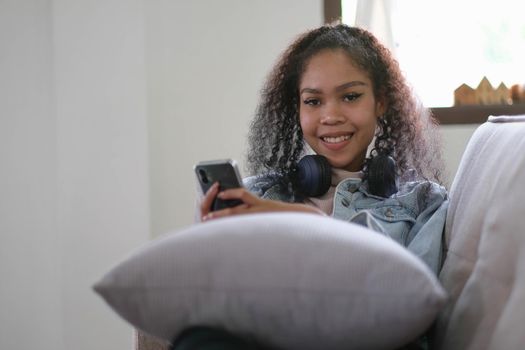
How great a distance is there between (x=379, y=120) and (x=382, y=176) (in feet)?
0.89

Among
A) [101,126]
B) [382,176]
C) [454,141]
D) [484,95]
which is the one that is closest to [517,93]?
[484,95]

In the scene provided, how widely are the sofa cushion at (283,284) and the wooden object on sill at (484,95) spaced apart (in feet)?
5.45

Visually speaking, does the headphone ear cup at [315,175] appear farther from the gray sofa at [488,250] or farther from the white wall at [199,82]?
the white wall at [199,82]

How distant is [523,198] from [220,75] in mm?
1699

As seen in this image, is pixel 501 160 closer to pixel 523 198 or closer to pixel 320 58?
pixel 523 198

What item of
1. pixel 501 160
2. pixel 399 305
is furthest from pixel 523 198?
pixel 399 305

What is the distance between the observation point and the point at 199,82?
2406 millimetres

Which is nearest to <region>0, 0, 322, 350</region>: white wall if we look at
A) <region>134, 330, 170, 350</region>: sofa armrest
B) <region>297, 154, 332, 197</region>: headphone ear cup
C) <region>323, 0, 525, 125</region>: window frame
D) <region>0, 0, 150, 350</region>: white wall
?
<region>0, 0, 150, 350</region>: white wall

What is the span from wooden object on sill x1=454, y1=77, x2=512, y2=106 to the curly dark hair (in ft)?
2.28

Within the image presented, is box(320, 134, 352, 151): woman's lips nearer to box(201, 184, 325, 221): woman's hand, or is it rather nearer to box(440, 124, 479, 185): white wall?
box(201, 184, 325, 221): woman's hand

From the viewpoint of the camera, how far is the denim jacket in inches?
44.0

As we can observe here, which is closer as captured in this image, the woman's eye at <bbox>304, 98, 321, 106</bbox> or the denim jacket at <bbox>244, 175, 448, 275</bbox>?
the denim jacket at <bbox>244, 175, 448, 275</bbox>

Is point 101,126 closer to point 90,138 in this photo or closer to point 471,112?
point 90,138

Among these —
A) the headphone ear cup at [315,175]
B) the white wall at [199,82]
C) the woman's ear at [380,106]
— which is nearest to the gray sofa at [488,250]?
the headphone ear cup at [315,175]
